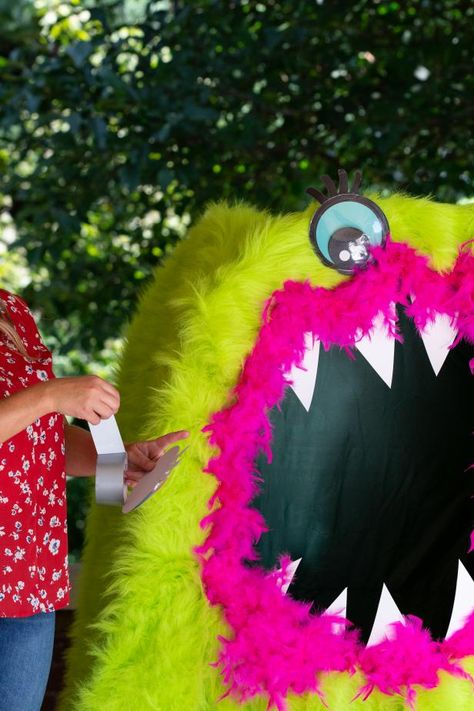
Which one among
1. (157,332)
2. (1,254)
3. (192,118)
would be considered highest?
(192,118)

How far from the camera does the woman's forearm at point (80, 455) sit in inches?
54.1

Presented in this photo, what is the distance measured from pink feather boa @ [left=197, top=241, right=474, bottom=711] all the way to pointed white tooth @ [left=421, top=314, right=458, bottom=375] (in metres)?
0.04

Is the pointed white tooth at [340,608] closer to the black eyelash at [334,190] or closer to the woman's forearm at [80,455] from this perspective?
the woman's forearm at [80,455]

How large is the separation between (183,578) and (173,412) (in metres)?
0.22

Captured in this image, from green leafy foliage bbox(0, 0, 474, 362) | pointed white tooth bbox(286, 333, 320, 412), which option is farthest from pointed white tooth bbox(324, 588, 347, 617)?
green leafy foliage bbox(0, 0, 474, 362)

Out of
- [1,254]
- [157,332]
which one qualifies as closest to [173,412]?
Answer: [157,332]

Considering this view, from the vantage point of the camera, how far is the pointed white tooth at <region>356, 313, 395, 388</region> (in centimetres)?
128

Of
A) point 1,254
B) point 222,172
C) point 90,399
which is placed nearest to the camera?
point 90,399

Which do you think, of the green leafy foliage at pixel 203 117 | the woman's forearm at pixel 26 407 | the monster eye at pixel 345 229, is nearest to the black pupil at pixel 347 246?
the monster eye at pixel 345 229

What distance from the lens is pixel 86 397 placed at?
1.02 m

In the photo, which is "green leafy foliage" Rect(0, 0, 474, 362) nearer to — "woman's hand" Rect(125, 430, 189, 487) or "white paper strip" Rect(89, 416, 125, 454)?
"woman's hand" Rect(125, 430, 189, 487)

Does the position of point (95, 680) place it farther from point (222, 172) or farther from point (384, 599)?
point (222, 172)

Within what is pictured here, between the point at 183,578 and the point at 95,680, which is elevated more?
the point at 183,578

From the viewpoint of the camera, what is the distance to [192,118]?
7.58 ft
